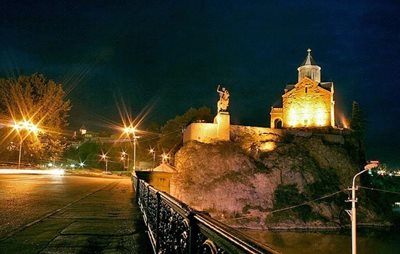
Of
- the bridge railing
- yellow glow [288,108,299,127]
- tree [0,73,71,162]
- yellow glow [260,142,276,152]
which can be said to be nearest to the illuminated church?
yellow glow [288,108,299,127]

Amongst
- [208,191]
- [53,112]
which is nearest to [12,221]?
[53,112]

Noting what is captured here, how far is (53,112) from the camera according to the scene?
42.6 metres

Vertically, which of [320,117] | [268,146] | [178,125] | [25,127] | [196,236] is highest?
[320,117]

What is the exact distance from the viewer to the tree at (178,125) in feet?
225

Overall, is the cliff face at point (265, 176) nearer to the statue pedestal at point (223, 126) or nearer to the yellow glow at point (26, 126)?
the statue pedestal at point (223, 126)

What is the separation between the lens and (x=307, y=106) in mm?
65688

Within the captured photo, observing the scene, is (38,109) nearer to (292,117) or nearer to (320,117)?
(292,117)

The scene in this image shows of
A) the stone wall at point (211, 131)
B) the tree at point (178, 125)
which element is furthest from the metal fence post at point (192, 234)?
the tree at point (178, 125)

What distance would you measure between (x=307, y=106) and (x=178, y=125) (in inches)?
975

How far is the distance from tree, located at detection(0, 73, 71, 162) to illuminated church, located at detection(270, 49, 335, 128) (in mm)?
40249

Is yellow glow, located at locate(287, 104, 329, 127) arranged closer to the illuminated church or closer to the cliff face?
the illuminated church

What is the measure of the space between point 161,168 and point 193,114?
1245 inches

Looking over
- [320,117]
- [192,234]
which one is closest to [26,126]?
[192,234]

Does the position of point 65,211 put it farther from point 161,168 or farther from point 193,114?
point 193,114
